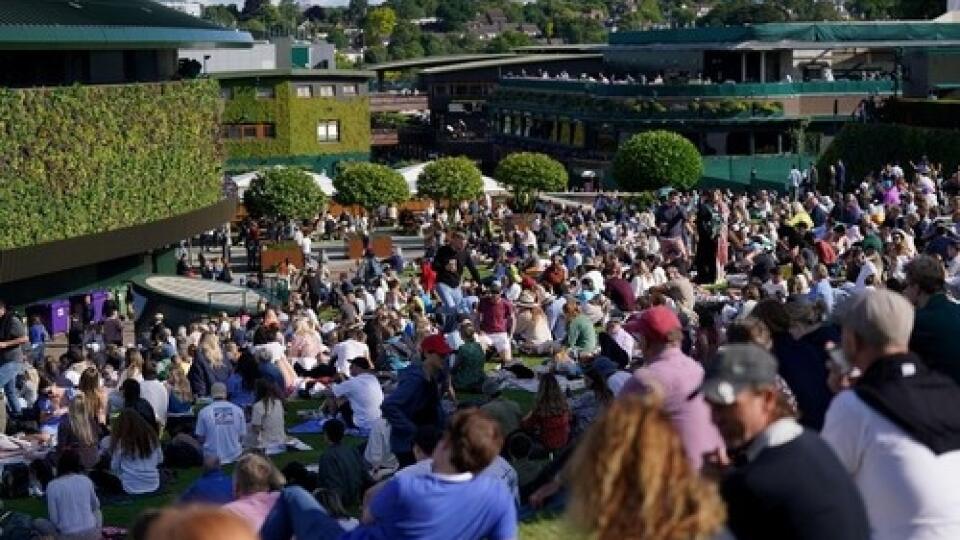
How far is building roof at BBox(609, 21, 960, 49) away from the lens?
7869 cm

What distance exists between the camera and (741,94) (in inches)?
2960

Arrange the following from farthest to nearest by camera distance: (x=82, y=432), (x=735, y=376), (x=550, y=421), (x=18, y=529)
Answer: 1. (x=82, y=432)
2. (x=550, y=421)
3. (x=18, y=529)
4. (x=735, y=376)

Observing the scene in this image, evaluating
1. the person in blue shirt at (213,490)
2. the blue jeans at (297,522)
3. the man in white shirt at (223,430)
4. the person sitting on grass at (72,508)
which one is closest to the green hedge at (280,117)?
the man in white shirt at (223,430)

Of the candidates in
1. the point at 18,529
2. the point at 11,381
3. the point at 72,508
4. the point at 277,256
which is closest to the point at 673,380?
the point at 18,529

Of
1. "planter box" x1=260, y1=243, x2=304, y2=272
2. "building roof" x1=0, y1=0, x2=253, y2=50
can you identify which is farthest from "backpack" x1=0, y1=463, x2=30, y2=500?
"planter box" x1=260, y1=243, x2=304, y2=272

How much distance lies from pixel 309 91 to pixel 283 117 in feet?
6.19

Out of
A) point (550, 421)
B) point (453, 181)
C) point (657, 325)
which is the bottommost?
point (453, 181)

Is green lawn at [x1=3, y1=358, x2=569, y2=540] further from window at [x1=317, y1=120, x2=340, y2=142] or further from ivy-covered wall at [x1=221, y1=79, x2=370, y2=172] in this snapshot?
window at [x1=317, y1=120, x2=340, y2=142]

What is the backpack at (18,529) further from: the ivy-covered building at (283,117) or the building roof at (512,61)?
the building roof at (512,61)

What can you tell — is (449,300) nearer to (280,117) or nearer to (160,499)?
(160,499)

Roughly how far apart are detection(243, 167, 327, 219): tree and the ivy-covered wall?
24.7 m

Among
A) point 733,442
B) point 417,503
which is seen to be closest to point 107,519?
point 417,503

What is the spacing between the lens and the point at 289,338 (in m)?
24.8

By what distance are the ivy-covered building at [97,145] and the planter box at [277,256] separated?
155 cm
